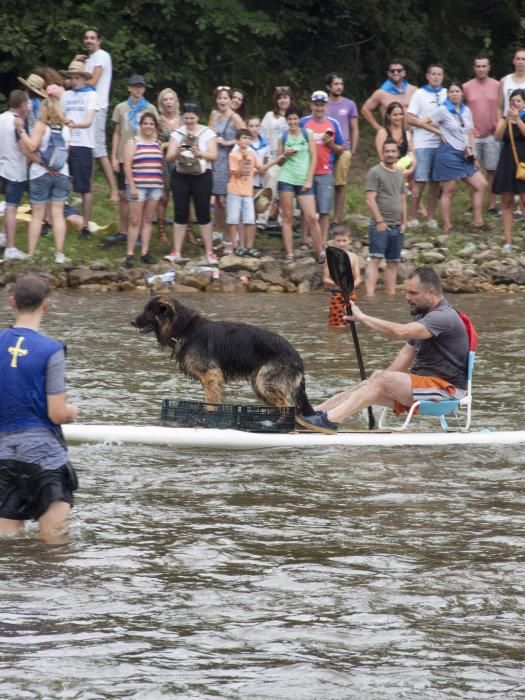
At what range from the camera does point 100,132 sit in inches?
755

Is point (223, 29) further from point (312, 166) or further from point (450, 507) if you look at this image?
point (450, 507)

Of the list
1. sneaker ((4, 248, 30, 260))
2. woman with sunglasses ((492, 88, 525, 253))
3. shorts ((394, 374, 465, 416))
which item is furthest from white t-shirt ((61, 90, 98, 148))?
shorts ((394, 374, 465, 416))

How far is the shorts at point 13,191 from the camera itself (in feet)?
57.2

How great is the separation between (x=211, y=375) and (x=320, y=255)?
8399 mm

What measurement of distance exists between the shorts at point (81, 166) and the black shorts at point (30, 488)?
1148 centimetres

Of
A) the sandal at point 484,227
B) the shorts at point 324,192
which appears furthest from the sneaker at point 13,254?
the sandal at point 484,227

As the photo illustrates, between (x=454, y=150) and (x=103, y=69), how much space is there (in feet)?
17.1

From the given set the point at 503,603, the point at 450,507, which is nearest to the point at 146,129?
the point at 450,507

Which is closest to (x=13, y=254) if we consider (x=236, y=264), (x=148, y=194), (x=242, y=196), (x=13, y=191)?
(x=13, y=191)

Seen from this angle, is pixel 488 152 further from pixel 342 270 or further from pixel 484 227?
pixel 342 270

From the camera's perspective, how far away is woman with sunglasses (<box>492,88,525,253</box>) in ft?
61.6

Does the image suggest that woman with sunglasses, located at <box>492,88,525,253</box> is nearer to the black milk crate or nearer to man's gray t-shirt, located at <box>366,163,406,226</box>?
man's gray t-shirt, located at <box>366,163,406,226</box>

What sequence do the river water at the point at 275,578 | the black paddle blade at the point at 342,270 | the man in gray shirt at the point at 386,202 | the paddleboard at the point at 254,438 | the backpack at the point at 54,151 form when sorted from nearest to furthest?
the river water at the point at 275,578
the paddleboard at the point at 254,438
the black paddle blade at the point at 342,270
the man in gray shirt at the point at 386,202
the backpack at the point at 54,151

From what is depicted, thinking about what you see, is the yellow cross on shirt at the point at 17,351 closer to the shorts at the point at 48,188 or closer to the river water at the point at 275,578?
the river water at the point at 275,578
